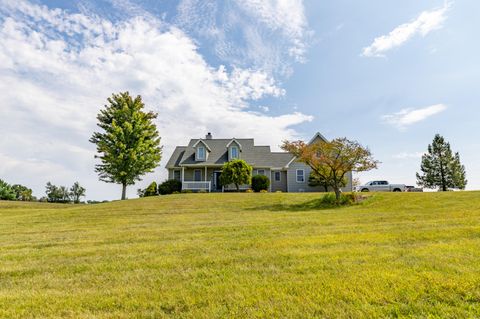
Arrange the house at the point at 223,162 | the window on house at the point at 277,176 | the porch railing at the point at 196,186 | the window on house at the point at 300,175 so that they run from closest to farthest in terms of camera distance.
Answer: the porch railing at the point at 196,186, the house at the point at 223,162, the window on house at the point at 300,175, the window on house at the point at 277,176

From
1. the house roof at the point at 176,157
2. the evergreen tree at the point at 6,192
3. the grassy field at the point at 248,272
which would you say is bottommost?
the grassy field at the point at 248,272

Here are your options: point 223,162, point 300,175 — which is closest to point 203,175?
point 223,162

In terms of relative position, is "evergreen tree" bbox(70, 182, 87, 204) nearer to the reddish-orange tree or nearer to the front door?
the front door

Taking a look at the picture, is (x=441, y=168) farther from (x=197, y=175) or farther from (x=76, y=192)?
(x=76, y=192)

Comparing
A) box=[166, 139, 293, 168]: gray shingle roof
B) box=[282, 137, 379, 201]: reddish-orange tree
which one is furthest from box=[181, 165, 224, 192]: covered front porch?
box=[282, 137, 379, 201]: reddish-orange tree

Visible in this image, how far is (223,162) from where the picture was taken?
34312mm

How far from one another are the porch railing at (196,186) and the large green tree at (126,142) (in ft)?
14.4

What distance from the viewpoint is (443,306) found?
12.0 ft

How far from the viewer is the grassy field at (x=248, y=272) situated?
381 centimetres

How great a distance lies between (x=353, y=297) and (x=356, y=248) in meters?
3.04

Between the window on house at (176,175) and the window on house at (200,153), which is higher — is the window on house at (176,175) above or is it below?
below

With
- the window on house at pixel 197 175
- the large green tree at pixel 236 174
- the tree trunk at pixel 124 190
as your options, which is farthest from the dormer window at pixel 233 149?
the tree trunk at pixel 124 190

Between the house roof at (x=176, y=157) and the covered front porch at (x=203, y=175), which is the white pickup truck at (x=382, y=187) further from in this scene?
the house roof at (x=176, y=157)

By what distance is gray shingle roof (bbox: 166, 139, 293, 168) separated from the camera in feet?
114
